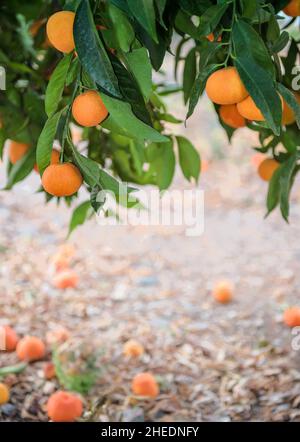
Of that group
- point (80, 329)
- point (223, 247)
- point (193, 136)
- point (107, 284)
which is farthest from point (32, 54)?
point (193, 136)

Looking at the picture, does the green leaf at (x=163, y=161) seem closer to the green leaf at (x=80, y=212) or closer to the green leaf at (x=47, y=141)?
the green leaf at (x=80, y=212)

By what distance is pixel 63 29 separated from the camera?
0.62 m

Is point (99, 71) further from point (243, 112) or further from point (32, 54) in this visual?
point (32, 54)

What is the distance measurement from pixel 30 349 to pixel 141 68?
1.11 meters

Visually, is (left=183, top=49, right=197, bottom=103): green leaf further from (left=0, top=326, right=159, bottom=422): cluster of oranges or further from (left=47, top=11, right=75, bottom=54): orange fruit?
(left=0, top=326, right=159, bottom=422): cluster of oranges

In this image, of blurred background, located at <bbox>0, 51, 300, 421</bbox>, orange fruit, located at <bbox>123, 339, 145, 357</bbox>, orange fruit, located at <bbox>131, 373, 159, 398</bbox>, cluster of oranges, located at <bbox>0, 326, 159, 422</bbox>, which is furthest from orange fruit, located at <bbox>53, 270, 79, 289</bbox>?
Answer: orange fruit, located at <bbox>131, 373, 159, 398</bbox>

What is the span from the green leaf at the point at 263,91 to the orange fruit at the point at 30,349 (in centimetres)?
115

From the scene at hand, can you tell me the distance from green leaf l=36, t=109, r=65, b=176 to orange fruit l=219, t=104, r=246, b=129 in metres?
0.25

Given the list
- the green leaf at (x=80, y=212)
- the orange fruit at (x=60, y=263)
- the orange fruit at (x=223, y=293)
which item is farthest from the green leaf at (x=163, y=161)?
the orange fruit at (x=60, y=263)

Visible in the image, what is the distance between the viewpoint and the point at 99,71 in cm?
58

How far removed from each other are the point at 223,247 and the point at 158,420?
99 cm

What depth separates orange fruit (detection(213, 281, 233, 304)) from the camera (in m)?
1.98

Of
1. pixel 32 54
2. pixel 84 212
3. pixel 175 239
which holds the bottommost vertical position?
pixel 175 239

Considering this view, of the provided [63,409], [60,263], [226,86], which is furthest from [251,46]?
[60,263]
